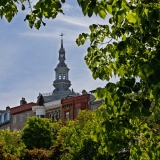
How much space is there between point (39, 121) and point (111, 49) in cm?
5653

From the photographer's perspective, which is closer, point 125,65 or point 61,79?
point 125,65

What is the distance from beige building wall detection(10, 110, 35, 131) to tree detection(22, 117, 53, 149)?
888 inches

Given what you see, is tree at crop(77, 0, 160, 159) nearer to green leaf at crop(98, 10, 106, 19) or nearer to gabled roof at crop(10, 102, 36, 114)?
green leaf at crop(98, 10, 106, 19)

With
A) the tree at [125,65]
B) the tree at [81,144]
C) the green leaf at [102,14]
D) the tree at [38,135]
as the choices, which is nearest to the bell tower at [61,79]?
the tree at [38,135]

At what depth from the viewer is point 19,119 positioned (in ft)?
293

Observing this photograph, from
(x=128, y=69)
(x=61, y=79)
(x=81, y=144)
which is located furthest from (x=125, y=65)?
(x=61, y=79)

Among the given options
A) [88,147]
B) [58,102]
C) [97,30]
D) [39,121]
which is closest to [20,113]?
[58,102]

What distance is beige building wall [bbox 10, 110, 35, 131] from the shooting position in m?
87.9

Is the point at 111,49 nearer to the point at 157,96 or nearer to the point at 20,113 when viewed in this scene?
the point at 157,96

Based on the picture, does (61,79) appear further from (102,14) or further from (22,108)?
(102,14)

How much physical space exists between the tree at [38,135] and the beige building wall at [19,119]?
74.0 feet

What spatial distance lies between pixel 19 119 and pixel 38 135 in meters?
27.2

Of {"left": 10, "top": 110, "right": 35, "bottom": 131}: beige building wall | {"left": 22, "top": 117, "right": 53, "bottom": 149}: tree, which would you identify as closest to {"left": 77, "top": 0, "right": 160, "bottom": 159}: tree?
{"left": 22, "top": 117, "right": 53, "bottom": 149}: tree

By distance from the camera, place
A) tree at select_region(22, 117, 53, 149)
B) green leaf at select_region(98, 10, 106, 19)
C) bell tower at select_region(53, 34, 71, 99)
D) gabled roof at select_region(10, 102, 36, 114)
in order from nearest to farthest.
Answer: green leaf at select_region(98, 10, 106, 19)
tree at select_region(22, 117, 53, 149)
gabled roof at select_region(10, 102, 36, 114)
bell tower at select_region(53, 34, 71, 99)
